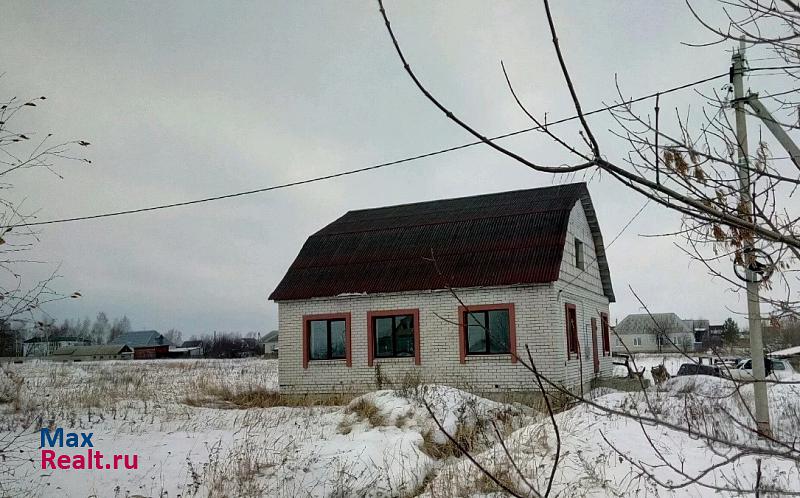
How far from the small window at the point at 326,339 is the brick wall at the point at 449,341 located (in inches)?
10.4

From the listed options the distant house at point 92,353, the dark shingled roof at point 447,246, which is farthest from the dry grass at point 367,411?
the distant house at point 92,353

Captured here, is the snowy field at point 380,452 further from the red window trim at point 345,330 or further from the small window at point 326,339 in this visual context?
the small window at point 326,339

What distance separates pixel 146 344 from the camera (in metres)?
85.6

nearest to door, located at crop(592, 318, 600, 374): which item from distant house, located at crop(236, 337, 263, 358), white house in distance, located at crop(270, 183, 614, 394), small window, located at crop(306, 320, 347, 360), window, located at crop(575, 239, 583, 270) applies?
white house in distance, located at crop(270, 183, 614, 394)

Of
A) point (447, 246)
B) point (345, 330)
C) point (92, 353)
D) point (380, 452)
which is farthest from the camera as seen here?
point (92, 353)

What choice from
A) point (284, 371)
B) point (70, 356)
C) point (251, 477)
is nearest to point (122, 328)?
point (70, 356)

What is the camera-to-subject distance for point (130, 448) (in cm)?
899

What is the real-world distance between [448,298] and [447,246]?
1.96 metres

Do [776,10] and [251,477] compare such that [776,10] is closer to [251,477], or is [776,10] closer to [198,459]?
[251,477]

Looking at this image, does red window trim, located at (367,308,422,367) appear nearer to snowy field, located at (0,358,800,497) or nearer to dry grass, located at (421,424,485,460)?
snowy field, located at (0,358,800,497)

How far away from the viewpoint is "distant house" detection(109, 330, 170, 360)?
8225 cm

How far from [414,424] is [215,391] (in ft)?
28.0

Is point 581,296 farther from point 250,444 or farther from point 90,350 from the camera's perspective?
point 90,350

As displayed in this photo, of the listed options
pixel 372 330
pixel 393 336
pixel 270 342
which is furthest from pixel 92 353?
pixel 393 336
